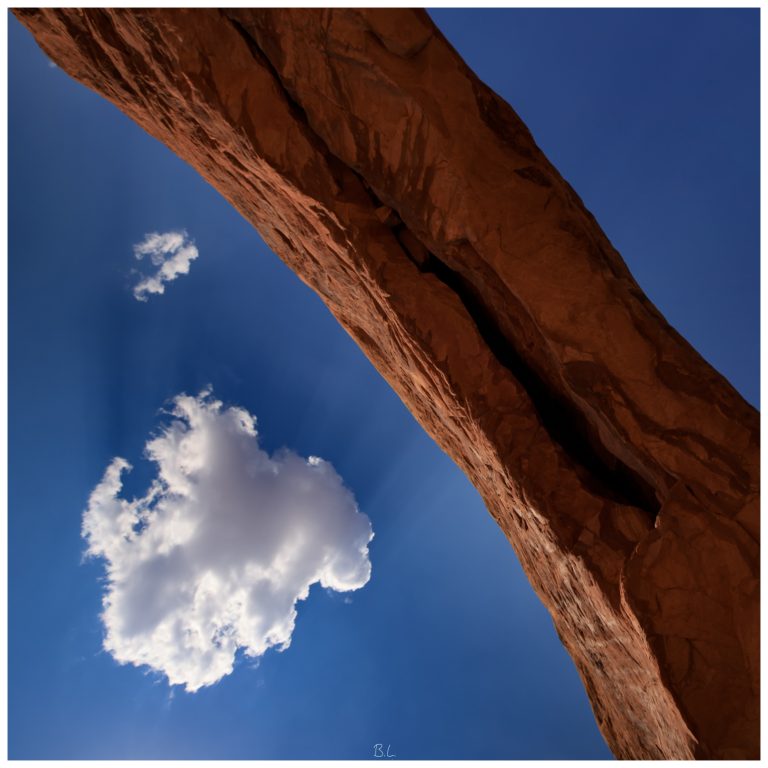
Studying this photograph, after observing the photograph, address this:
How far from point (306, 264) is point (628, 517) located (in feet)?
14.4

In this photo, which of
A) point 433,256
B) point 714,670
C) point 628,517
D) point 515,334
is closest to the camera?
point 714,670

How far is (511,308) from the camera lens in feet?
13.3

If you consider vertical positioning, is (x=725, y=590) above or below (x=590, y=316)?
below

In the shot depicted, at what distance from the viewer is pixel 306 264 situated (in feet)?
17.7

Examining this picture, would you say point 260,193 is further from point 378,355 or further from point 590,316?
point 590,316

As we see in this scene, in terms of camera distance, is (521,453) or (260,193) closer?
(521,453)

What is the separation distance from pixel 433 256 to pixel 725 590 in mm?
3682

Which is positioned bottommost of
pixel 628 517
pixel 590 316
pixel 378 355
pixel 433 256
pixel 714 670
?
pixel 714 670

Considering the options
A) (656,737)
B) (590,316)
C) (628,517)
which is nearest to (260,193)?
(590,316)

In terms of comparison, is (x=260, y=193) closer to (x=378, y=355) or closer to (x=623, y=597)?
(x=378, y=355)

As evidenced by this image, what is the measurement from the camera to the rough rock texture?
126 inches

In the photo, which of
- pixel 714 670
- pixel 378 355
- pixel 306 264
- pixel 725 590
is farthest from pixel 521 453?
pixel 306 264

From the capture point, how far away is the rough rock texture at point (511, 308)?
3199mm

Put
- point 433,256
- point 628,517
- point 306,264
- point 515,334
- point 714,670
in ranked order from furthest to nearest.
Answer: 1. point 306,264
2. point 433,256
3. point 515,334
4. point 628,517
5. point 714,670
